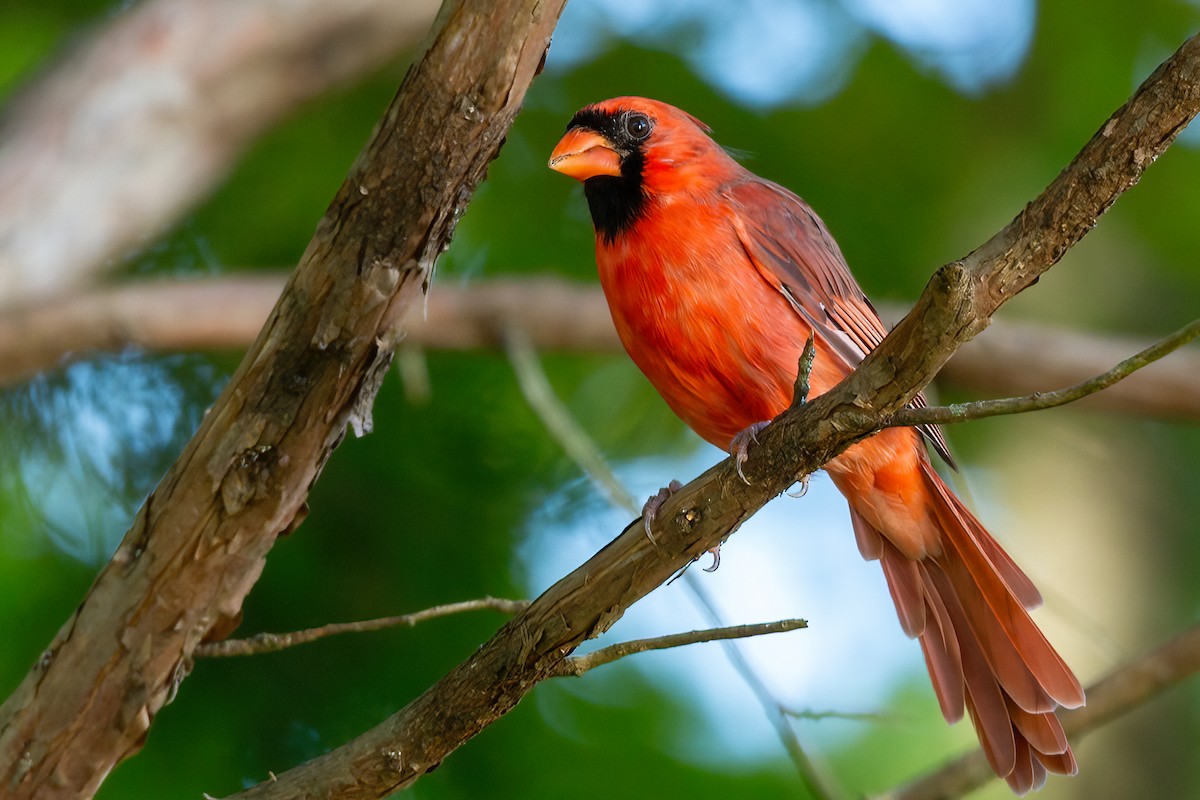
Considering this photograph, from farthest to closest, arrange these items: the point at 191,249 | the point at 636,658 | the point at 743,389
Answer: the point at 191,249 < the point at 636,658 < the point at 743,389

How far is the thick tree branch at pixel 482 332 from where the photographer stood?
4.05 metres

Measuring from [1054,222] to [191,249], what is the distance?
15.1ft

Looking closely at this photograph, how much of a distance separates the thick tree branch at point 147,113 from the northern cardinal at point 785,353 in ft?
7.34

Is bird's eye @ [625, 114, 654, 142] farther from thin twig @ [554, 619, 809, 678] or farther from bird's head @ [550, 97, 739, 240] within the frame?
thin twig @ [554, 619, 809, 678]

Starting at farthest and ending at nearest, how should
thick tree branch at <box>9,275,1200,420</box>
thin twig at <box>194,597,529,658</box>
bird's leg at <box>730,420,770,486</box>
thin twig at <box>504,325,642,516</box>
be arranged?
thick tree branch at <box>9,275,1200,420</box>, thin twig at <box>504,325,642,516</box>, thin twig at <box>194,597,529,658</box>, bird's leg at <box>730,420,770,486</box>

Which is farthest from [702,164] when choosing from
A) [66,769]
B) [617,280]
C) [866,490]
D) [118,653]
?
[66,769]

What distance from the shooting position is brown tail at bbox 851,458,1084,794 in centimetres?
290

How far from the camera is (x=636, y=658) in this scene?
486cm

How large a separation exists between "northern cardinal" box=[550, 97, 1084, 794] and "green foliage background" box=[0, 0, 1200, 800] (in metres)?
0.68

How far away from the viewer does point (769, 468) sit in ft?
6.86

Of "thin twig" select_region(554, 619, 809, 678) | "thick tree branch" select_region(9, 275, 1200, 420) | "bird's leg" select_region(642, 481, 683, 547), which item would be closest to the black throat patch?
"bird's leg" select_region(642, 481, 683, 547)

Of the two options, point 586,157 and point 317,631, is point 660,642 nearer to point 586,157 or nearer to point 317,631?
point 317,631

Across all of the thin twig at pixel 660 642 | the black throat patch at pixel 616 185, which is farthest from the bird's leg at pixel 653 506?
the black throat patch at pixel 616 185

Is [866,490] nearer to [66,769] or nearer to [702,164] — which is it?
[702,164]
